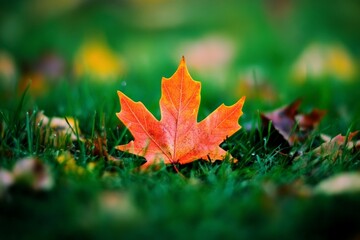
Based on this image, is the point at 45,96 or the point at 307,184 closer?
the point at 307,184

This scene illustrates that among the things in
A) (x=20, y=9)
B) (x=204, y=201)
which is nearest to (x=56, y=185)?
(x=204, y=201)

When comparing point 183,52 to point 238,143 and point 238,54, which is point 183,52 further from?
point 238,143

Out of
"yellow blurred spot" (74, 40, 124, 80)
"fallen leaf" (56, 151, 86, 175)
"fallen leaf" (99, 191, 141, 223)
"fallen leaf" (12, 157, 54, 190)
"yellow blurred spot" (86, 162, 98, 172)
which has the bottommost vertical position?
"fallen leaf" (99, 191, 141, 223)

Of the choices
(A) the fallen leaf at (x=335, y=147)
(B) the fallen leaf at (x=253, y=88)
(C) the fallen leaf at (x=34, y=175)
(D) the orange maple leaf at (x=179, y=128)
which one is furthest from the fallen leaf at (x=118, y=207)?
(B) the fallen leaf at (x=253, y=88)

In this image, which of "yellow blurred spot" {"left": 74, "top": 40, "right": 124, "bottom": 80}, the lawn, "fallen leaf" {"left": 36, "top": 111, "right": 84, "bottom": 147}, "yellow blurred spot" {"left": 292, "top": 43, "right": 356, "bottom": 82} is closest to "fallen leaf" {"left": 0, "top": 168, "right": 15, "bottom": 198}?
the lawn

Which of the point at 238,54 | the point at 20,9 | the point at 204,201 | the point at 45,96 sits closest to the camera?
the point at 204,201

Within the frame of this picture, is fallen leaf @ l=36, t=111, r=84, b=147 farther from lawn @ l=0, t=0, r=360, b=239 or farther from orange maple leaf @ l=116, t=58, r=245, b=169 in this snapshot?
orange maple leaf @ l=116, t=58, r=245, b=169

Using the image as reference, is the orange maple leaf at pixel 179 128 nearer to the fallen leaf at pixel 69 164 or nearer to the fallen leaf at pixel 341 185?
the fallen leaf at pixel 69 164
